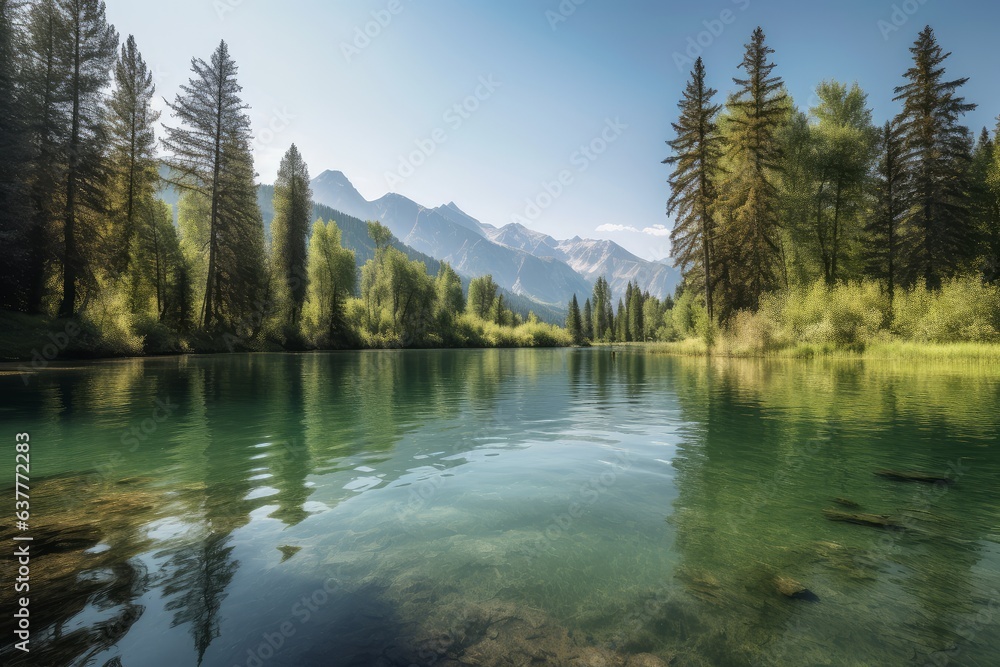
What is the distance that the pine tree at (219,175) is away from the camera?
3781 centimetres

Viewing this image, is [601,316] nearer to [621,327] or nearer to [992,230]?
[621,327]

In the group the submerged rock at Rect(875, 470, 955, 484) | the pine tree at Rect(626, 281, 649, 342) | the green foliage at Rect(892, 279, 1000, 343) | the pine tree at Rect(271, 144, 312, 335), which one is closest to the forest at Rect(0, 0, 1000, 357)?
the green foliage at Rect(892, 279, 1000, 343)

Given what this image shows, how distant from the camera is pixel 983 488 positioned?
5945 millimetres

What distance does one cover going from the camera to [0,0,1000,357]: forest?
27438mm

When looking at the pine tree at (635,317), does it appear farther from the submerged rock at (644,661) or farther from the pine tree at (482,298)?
the submerged rock at (644,661)

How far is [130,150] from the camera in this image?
115 ft

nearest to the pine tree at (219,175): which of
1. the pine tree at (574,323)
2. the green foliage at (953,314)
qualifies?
the green foliage at (953,314)

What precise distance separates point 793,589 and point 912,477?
4562 mm

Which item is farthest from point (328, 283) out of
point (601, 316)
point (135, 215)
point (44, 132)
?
point (601, 316)

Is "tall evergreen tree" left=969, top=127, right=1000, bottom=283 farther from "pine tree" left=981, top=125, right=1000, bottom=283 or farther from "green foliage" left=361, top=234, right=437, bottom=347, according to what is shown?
"green foliage" left=361, top=234, right=437, bottom=347

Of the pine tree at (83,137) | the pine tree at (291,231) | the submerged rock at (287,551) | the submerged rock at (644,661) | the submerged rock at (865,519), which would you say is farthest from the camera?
the pine tree at (291,231)

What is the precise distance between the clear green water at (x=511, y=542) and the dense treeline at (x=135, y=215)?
25585 mm

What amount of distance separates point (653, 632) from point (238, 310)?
4660cm

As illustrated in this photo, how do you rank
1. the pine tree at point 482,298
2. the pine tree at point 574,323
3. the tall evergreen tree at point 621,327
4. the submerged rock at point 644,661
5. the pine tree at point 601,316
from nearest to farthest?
the submerged rock at point 644,661
the pine tree at point 482,298
the pine tree at point 574,323
the tall evergreen tree at point 621,327
the pine tree at point 601,316
